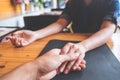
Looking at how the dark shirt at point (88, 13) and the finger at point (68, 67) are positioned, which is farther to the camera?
the dark shirt at point (88, 13)

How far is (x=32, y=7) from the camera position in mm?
2449

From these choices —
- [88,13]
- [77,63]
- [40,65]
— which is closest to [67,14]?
[88,13]

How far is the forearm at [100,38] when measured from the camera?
79 centimetres

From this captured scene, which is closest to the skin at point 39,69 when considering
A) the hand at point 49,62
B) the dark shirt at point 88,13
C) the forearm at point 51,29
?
the hand at point 49,62

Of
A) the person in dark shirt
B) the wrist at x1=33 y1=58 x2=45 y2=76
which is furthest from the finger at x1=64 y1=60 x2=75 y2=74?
the wrist at x1=33 y1=58 x2=45 y2=76

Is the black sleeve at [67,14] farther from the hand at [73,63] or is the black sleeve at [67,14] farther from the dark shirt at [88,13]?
the hand at [73,63]

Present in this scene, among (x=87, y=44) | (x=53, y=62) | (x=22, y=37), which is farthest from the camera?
(x=22, y=37)

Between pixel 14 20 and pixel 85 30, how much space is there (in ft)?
2.99

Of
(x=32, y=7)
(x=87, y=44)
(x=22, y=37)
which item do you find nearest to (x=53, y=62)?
(x=87, y=44)

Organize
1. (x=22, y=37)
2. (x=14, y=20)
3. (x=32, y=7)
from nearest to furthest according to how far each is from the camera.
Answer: (x=22, y=37) → (x=14, y=20) → (x=32, y=7)

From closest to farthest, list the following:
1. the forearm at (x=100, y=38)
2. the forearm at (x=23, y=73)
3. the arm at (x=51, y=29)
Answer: the forearm at (x=23, y=73)
the forearm at (x=100, y=38)
the arm at (x=51, y=29)

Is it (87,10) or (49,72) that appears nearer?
(49,72)

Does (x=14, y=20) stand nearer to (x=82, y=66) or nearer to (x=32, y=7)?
(x=32, y=7)

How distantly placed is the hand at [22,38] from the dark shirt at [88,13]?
306mm
